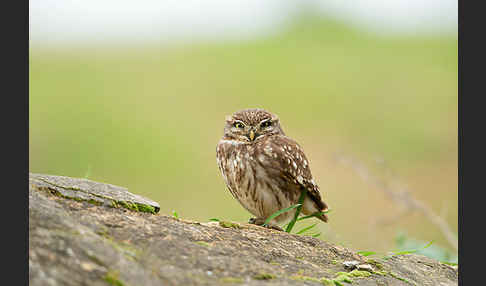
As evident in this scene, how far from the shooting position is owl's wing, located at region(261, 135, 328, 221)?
→ 4887mm

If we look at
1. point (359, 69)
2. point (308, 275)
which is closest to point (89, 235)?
point (308, 275)

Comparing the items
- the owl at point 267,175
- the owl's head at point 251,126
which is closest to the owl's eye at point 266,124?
the owl's head at point 251,126

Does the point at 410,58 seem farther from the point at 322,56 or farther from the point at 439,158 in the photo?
the point at 439,158

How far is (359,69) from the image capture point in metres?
16.2

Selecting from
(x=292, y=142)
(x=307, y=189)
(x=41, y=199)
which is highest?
(x=292, y=142)

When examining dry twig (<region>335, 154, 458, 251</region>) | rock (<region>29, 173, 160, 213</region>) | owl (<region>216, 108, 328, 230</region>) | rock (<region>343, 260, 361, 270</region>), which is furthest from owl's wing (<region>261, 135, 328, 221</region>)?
rock (<region>29, 173, 160, 213</region>)

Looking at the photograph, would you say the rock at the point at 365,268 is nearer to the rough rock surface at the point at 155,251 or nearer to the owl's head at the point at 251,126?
the rough rock surface at the point at 155,251

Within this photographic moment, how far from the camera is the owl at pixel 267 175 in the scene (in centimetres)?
490

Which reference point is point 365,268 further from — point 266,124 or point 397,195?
point 397,195

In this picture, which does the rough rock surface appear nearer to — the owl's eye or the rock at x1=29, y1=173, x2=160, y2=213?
the rock at x1=29, y1=173, x2=160, y2=213

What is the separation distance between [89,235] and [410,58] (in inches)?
591

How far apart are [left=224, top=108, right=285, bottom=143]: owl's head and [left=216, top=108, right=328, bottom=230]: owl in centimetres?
1

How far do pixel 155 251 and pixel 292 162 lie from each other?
2.38 m

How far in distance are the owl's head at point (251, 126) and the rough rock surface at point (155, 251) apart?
5.20 ft
